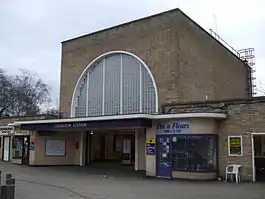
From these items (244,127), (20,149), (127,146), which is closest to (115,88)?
(127,146)

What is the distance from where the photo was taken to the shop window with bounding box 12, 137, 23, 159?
93.6 ft

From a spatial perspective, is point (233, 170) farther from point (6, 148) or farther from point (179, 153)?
point (6, 148)

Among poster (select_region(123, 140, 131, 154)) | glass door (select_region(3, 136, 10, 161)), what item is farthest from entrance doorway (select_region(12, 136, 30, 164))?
poster (select_region(123, 140, 131, 154))

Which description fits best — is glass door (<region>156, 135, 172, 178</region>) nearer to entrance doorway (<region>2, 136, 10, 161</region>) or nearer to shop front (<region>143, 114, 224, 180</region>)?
shop front (<region>143, 114, 224, 180</region>)

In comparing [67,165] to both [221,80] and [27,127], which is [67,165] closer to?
[27,127]

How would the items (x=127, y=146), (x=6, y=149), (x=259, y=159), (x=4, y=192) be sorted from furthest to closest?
(x=127, y=146) < (x=6, y=149) < (x=259, y=159) < (x=4, y=192)

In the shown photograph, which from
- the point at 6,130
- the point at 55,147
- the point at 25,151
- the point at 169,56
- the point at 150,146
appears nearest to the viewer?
the point at 150,146

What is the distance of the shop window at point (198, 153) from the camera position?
18.6m

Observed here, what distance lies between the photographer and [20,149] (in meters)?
28.6

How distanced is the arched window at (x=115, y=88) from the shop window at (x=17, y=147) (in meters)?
4.67

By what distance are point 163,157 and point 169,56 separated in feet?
20.8

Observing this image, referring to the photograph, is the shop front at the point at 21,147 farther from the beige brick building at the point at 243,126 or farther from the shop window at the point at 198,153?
the beige brick building at the point at 243,126

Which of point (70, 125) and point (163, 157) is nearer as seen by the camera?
point (163, 157)

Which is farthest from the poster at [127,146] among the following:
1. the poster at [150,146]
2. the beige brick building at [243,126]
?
the beige brick building at [243,126]
